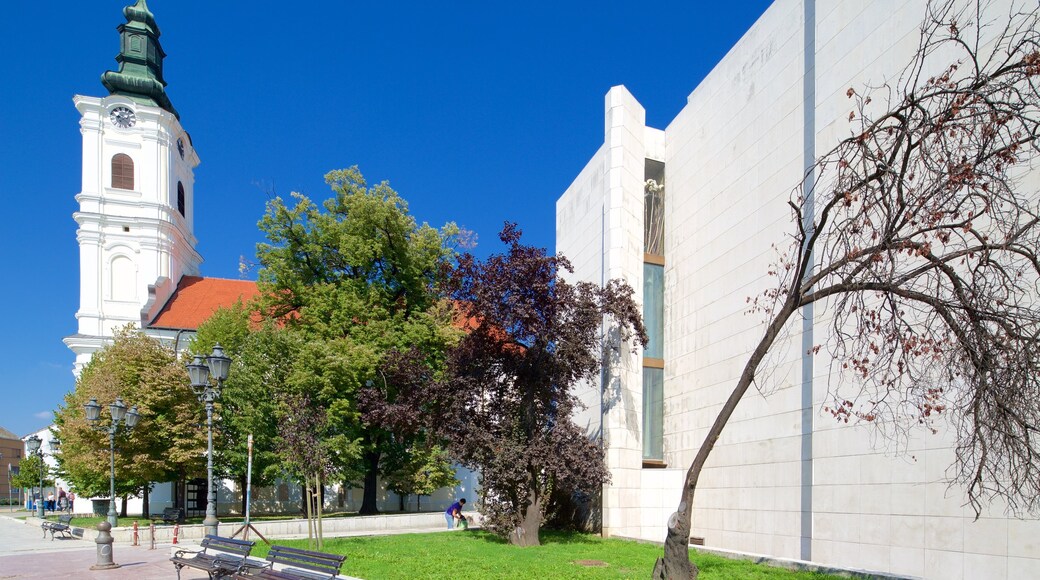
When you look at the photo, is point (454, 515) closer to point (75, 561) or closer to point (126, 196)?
point (75, 561)

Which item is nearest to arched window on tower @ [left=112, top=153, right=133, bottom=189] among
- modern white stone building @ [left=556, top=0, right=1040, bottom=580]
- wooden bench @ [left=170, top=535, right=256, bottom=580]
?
modern white stone building @ [left=556, top=0, right=1040, bottom=580]

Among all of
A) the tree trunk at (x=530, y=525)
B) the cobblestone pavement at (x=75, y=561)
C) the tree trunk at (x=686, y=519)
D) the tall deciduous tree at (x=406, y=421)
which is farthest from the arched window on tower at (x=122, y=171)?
the tree trunk at (x=686, y=519)

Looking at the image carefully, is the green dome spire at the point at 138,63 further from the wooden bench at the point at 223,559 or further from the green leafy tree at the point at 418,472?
the wooden bench at the point at 223,559

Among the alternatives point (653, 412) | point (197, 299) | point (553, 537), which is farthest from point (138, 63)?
point (553, 537)

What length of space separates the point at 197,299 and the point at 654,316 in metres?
32.8

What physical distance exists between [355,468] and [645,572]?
64.1 ft

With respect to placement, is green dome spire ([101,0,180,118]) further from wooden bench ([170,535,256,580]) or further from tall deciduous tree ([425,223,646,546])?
wooden bench ([170,535,256,580])

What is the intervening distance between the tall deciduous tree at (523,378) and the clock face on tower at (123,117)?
35.1 m

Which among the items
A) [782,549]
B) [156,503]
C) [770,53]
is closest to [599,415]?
[782,549]

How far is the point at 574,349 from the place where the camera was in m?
18.6

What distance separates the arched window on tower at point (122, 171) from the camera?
1757 inches

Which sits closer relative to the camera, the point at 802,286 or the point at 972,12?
the point at 802,286

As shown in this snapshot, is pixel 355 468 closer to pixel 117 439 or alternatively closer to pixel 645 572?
pixel 117 439

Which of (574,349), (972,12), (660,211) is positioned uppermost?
(972,12)
